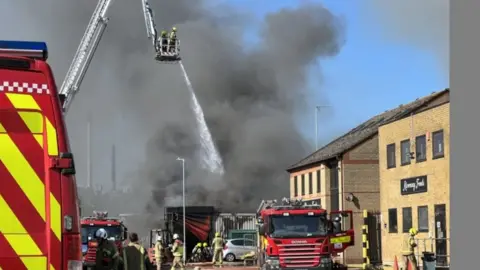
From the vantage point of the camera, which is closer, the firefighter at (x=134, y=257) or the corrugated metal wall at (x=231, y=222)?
the firefighter at (x=134, y=257)

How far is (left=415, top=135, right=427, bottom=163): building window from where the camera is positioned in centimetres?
2751

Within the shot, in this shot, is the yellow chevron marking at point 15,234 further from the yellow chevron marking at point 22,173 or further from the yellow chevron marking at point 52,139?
the yellow chevron marking at point 52,139

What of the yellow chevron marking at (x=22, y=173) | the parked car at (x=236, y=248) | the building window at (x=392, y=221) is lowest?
the parked car at (x=236, y=248)

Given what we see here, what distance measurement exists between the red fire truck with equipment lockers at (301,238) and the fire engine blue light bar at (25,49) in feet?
49.9

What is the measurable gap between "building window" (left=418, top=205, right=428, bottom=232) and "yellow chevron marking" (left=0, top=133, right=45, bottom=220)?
24923 millimetres

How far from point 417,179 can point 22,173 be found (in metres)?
25.6

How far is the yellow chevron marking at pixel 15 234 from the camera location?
376 cm

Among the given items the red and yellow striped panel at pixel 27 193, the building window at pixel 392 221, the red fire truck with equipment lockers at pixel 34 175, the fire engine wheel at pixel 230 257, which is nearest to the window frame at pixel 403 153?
the building window at pixel 392 221

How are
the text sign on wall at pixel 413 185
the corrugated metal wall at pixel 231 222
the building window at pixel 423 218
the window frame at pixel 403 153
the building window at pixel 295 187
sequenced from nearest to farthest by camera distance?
the building window at pixel 423 218, the text sign on wall at pixel 413 185, the window frame at pixel 403 153, the corrugated metal wall at pixel 231 222, the building window at pixel 295 187

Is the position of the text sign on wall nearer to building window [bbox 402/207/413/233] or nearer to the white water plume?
building window [bbox 402/207/413/233]

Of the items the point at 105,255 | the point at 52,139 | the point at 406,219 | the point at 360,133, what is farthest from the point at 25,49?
the point at 360,133

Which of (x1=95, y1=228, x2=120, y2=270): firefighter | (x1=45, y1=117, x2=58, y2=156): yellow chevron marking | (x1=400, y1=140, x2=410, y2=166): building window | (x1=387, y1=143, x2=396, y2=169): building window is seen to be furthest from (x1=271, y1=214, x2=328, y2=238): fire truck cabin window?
(x1=45, y1=117, x2=58, y2=156): yellow chevron marking

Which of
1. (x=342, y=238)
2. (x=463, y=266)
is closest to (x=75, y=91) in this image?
(x=342, y=238)

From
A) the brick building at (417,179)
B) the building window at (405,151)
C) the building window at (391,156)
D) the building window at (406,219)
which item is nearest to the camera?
the brick building at (417,179)
